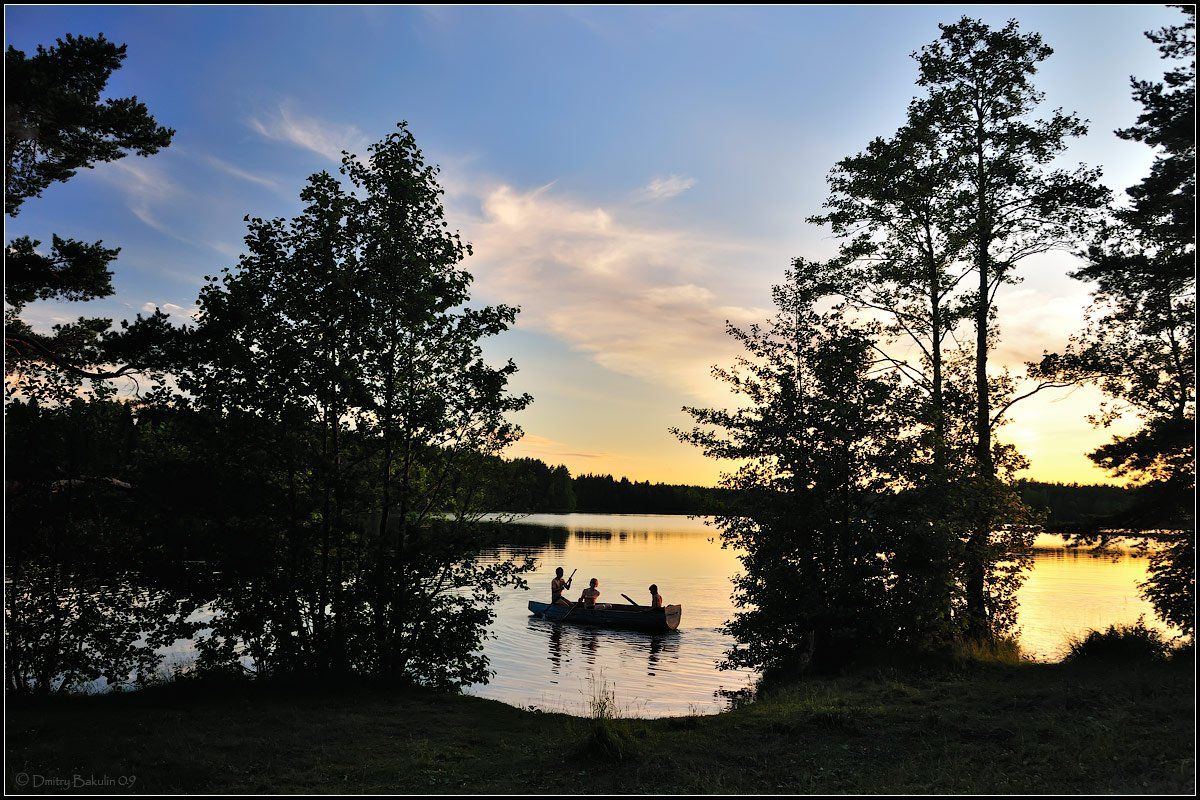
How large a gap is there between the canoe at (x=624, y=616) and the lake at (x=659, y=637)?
38cm

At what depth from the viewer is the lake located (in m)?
19.6

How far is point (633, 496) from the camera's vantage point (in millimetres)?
190250

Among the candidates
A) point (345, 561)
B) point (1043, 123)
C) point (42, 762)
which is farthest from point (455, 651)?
point (1043, 123)

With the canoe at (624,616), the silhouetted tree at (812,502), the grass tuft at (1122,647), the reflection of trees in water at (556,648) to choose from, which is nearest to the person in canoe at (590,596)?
the canoe at (624,616)

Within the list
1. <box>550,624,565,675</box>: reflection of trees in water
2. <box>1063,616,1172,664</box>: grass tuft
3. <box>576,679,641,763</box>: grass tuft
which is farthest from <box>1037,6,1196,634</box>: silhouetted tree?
<box>550,624,565,675</box>: reflection of trees in water

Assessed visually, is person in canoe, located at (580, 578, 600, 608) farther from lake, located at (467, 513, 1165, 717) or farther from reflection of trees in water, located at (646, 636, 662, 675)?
reflection of trees in water, located at (646, 636, 662, 675)

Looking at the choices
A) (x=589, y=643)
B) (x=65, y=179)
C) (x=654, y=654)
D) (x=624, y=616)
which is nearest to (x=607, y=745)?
(x=65, y=179)

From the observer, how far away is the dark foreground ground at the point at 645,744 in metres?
8.30

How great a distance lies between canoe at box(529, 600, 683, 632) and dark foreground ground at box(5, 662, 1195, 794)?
59.4ft

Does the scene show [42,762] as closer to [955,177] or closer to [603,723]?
[603,723]

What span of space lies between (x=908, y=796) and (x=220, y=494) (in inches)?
453

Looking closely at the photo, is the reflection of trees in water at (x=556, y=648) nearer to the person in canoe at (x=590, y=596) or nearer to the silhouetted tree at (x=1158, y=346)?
the person in canoe at (x=590, y=596)

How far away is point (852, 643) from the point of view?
15.7 m

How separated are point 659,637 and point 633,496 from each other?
6358 inches
